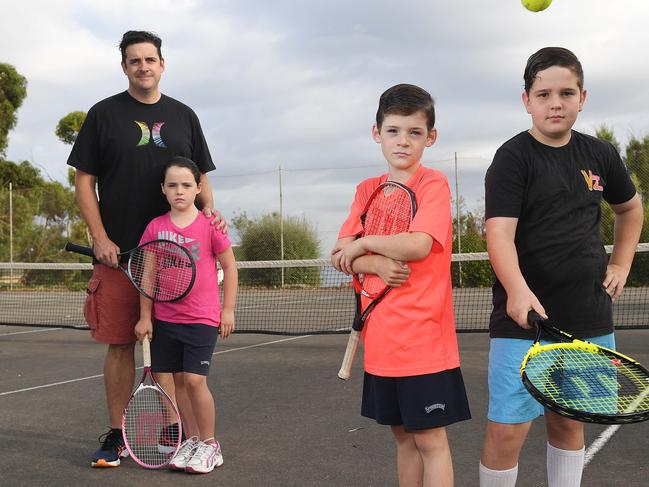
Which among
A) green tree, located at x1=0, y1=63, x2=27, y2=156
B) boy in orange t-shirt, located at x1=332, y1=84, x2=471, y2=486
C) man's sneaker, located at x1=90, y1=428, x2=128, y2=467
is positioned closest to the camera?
boy in orange t-shirt, located at x1=332, y1=84, x2=471, y2=486

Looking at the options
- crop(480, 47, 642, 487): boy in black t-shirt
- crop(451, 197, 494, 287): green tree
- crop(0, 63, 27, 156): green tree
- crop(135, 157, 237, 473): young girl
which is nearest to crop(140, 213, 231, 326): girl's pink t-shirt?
crop(135, 157, 237, 473): young girl

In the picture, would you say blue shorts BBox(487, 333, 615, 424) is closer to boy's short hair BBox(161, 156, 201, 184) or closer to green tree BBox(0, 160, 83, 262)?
boy's short hair BBox(161, 156, 201, 184)

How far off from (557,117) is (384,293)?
2.62 ft

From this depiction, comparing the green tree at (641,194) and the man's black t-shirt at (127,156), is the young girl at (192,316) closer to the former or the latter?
the man's black t-shirt at (127,156)

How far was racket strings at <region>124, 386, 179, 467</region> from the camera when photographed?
12.5 ft

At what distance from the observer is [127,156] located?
3.94 m

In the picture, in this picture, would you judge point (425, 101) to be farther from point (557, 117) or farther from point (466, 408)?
point (466, 408)

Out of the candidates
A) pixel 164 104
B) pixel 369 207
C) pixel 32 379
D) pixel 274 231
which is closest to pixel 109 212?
pixel 164 104

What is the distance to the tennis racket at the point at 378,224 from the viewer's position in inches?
100

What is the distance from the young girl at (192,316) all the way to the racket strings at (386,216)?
1361 millimetres

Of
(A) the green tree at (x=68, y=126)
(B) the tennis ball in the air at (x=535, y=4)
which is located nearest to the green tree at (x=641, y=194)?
(B) the tennis ball in the air at (x=535, y=4)

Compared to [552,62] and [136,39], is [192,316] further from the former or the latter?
[552,62]

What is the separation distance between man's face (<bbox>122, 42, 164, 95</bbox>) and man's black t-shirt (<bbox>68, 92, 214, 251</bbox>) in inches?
4.8

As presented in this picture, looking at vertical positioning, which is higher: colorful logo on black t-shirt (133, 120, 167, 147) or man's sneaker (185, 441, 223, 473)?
colorful logo on black t-shirt (133, 120, 167, 147)
